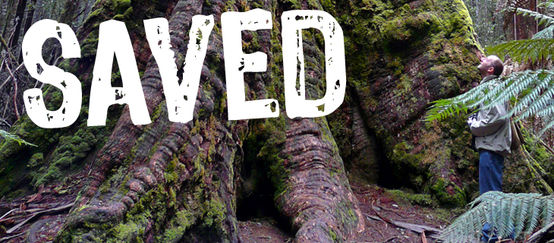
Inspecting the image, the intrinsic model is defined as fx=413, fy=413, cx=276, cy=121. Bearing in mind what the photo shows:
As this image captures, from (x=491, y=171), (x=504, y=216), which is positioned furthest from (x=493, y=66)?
(x=504, y=216)

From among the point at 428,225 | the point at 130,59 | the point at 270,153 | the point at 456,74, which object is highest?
the point at 130,59

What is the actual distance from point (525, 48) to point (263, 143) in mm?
2951

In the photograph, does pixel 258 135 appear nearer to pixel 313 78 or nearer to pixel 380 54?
pixel 313 78

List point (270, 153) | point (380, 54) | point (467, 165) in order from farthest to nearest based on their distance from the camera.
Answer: point (380, 54)
point (467, 165)
point (270, 153)

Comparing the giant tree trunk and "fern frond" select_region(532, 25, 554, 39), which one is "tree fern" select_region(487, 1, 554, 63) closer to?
"fern frond" select_region(532, 25, 554, 39)

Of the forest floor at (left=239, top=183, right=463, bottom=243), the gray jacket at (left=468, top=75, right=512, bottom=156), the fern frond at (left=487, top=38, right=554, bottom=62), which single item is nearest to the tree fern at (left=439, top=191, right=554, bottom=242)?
the fern frond at (left=487, top=38, right=554, bottom=62)

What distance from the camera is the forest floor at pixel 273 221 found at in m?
2.98

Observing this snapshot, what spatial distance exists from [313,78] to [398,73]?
1.37 meters

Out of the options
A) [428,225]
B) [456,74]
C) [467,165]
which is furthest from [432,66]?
[428,225]

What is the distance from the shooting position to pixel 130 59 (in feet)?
12.4

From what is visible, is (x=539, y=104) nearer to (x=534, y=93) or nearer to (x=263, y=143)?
(x=534, y=93)

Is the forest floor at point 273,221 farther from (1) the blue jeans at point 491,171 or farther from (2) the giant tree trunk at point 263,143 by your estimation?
(1) the blue jeans at point 491,171

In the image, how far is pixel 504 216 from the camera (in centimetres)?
103

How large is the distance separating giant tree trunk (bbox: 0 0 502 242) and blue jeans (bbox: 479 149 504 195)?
0.80 m
